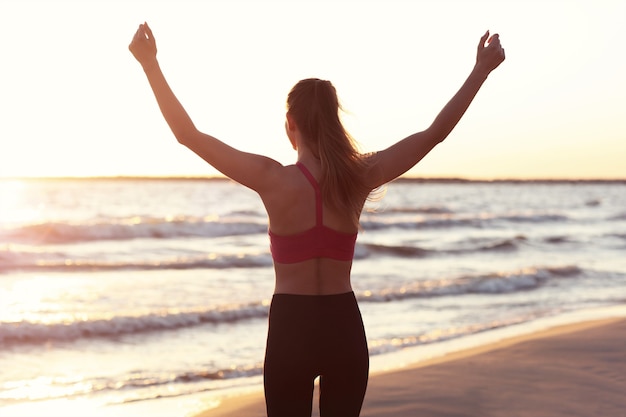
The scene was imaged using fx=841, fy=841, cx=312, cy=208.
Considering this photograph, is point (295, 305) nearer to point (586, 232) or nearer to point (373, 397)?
point (373, 397)

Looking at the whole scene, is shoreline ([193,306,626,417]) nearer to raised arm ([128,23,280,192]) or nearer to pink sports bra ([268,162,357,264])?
pink sports bra ([268,162,357,264])

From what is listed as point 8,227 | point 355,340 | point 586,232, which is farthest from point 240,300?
point 586,232

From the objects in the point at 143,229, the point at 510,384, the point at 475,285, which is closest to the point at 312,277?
the point at 510,384

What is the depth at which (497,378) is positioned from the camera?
701 cm

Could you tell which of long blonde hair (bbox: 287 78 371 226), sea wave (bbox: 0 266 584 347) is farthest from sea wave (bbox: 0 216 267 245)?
long blonde hair (bbox: 287 78 371 226)

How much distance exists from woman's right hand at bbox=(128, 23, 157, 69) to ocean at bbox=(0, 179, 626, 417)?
86 centimetres

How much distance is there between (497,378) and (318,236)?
15.3 feet

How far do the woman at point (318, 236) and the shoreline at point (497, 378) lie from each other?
3291 millimetres

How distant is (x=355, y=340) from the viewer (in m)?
2.88

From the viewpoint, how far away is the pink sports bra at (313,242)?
2793mm

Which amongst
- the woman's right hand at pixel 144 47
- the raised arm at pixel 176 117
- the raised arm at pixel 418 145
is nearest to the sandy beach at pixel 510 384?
the raised arm at pixel 418 145

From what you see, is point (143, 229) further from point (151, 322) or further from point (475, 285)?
point (151, 322)

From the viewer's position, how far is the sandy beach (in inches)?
238

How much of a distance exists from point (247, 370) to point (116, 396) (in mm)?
1378
